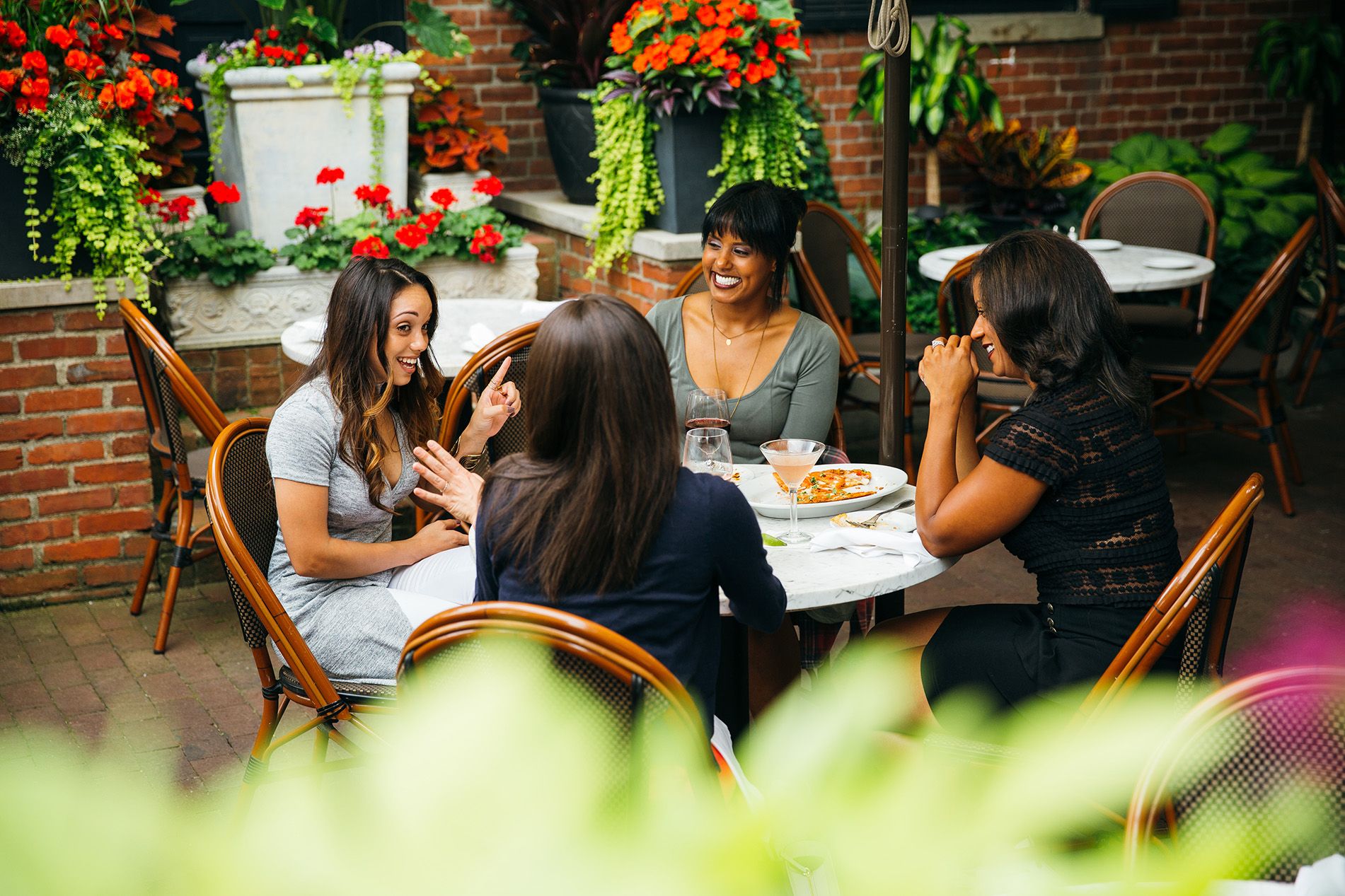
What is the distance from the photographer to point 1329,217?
221 inches

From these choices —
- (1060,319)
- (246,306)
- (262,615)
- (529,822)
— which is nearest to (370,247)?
(246,306)

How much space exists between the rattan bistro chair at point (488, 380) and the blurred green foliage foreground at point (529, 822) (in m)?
2.35

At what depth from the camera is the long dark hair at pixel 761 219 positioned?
3.09 m

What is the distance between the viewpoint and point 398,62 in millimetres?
4918

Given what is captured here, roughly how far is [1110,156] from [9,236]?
5812 millimetres

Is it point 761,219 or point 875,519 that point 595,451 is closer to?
point 875,519

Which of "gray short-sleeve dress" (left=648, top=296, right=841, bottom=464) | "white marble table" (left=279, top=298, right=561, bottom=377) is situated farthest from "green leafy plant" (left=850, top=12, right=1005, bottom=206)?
"gray short-sleeve dress" (left=648, top=296, right=841, bottom=464)

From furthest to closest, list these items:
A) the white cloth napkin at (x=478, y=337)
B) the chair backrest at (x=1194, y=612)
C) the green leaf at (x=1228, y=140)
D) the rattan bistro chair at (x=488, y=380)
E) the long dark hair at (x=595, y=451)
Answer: the green leaf at (x=1228, y=140)
the white cloth napkin at (x=478, y=337)
the rattan bistro chair at (x=488, y=380)
the chair backrest at (x=1194, y=612)
the long dark hair at (x=595, y=451)

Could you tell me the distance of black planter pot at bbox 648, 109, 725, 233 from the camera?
4.52 metres


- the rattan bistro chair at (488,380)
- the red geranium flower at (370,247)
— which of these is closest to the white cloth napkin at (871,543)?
the rattan bistro chair at (488,380)

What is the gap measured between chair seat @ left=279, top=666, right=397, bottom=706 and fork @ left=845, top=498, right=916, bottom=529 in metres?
0.90

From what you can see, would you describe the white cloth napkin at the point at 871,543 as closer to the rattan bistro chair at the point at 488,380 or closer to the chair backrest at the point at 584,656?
the chair backrest at the point at 584,656

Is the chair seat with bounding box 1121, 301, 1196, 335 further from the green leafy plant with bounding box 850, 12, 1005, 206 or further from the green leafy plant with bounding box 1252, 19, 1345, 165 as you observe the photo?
the green leafy plant with bounding box 1252, 19, 1345, 165

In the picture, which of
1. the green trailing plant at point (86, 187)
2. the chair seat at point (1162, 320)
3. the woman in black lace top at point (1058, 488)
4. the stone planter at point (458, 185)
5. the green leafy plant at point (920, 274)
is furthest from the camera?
the green leafy plant at point (920, 274)
